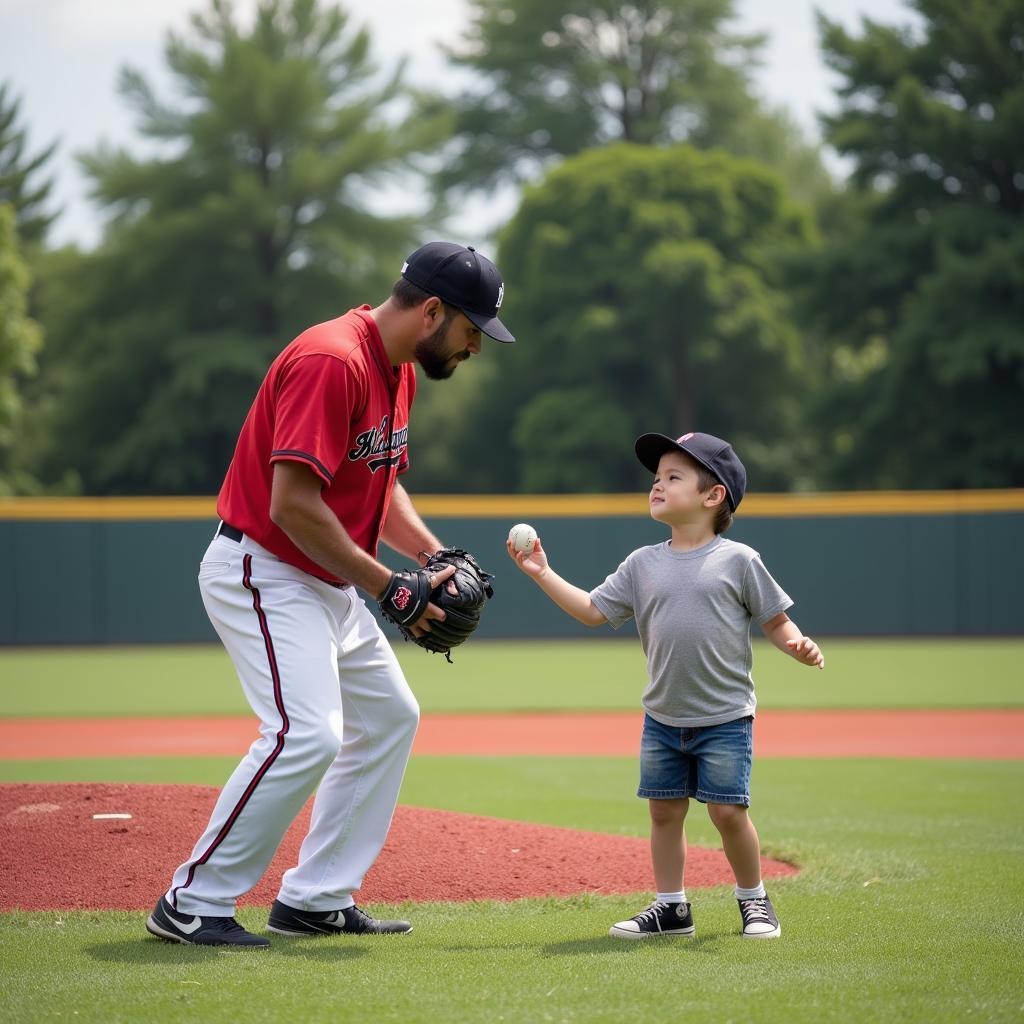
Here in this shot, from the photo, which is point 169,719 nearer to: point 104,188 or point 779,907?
point 779,907

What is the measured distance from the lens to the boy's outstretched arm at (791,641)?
163 inches

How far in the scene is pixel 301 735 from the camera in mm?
3889

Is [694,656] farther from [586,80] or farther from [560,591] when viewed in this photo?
[586,80]

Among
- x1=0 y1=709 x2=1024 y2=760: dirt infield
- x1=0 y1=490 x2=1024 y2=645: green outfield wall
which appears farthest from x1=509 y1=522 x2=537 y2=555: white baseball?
x1=0 y1=490 x2=1024 y2=645: green outfield wall

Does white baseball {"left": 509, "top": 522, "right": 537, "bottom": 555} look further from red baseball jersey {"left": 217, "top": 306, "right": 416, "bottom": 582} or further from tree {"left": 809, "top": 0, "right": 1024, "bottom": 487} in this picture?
tree {"left": 809, "top": 0, "right": 1024, "bottom": 487}

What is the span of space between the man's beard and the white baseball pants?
2.38 feet

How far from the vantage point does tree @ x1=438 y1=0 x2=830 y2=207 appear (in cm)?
4266

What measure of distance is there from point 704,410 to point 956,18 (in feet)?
39.1

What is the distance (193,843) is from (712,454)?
91.6 inches

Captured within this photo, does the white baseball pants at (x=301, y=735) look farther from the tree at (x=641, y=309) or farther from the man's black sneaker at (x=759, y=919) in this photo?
the tree at (x=641, y=309)

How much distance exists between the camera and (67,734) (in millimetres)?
11078

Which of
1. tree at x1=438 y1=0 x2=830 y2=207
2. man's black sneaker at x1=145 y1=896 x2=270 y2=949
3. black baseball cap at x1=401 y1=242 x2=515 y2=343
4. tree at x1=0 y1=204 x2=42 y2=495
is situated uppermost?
tree at x1=438 y1=0 x2=830 y2=207

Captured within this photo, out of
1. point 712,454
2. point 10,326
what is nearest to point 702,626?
point 712,454

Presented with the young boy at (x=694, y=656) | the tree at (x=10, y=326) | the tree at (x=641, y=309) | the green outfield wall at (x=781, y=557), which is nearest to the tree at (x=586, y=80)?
the tree at (x=641, y=309)
